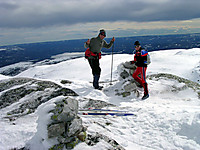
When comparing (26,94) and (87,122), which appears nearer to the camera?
(87,122)

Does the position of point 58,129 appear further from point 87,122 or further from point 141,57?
point 141,57

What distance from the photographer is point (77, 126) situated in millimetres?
4863

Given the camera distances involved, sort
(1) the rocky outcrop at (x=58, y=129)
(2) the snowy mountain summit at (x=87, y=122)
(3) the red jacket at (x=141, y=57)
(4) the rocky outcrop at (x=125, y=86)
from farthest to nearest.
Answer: (4) the rocky outcrop at (x=125, y=86) → (3) the red jacket at (x=141, y=57) → (2) the snowy mountain summit at (x=87, y=122) → (1) the rocky outcrop at (x=58, y=129)

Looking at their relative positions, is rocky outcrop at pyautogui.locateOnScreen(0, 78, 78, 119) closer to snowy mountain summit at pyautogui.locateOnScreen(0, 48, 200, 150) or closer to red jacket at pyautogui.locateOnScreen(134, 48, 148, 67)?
snowy mountain summit at pyautogui.locateOnScreen(0, 48, 200, 150)

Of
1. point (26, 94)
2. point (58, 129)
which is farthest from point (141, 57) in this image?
point (26, 94)

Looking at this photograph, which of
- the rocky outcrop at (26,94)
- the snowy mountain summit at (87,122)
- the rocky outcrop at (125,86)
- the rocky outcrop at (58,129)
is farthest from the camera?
the rocky outcrop at (125,86)

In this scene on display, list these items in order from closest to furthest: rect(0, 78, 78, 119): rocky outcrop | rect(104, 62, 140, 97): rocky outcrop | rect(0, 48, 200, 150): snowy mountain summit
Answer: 1. rect(0, 48, 200, 150): snowy mountain summit
2. rect(0, 78, 78, 119): rocky outcrop
3. rect(104, 62, 140, 97): rocky outcrop

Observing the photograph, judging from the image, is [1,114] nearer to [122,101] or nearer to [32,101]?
[32,101]

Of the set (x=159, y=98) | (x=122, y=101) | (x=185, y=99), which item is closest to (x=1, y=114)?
(x=122, y=101)

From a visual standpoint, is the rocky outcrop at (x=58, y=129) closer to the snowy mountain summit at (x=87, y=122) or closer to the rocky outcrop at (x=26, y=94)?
the snowy mountain summit at (x=87, y=122)

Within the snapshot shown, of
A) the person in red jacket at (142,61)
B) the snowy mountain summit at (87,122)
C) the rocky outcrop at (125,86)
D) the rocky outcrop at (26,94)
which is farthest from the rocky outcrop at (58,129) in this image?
the person in red jacket at (142,61)

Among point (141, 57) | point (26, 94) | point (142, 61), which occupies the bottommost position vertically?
point (26, 94)

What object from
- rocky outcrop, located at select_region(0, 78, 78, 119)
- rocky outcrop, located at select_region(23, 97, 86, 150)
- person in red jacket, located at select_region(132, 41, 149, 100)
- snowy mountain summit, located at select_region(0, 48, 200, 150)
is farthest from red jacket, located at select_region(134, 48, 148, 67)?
rocky outcrop, located at select_region(23, 97, 86, 150)

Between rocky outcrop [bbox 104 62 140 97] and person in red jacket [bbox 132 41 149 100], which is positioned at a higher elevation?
person in red jacket [bbox 132 41 149 100]
